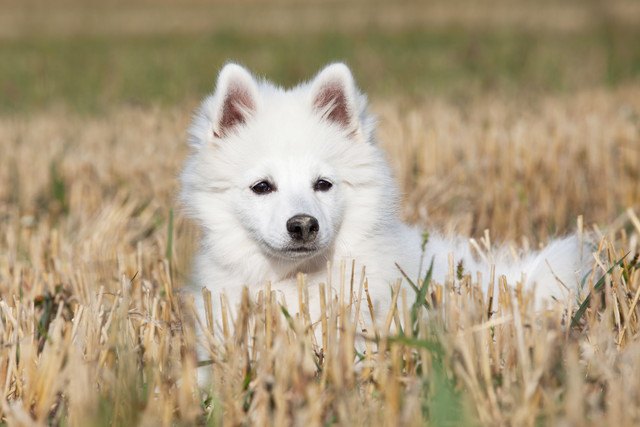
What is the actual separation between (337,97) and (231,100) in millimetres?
451

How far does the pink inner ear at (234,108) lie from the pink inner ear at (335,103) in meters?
0.30

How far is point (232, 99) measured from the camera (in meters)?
3.83

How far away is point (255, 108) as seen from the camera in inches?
150

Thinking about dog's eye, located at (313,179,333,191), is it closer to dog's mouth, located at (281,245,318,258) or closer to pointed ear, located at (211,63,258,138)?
dog's mouth, located at (281,245,318,258)

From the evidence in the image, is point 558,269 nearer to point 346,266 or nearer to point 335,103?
point 346,266

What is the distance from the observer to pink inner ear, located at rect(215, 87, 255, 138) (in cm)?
382

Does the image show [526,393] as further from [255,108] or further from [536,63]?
[536,63]

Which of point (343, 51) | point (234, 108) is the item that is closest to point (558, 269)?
point (234, 108)

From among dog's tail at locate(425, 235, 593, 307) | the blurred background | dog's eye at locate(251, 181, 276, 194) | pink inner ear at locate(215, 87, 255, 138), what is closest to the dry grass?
dog's tail at locate(425, 235, 593, 307)

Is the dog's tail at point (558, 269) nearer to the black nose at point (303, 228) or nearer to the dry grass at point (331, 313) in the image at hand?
the dry grass at point (331, 313)

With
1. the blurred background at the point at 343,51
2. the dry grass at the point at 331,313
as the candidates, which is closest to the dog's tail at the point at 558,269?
the dry grass at the point at 331,313

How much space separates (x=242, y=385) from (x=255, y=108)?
1.44m

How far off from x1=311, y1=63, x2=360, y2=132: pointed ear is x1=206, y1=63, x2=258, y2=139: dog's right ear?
27 centimetres

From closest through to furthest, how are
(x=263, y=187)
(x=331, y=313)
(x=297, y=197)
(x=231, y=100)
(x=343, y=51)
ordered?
(x=331, y=313)
(x=297, y=197)
(x=263, y=187)
(x=231, y=100)
(x=343, y=51)
